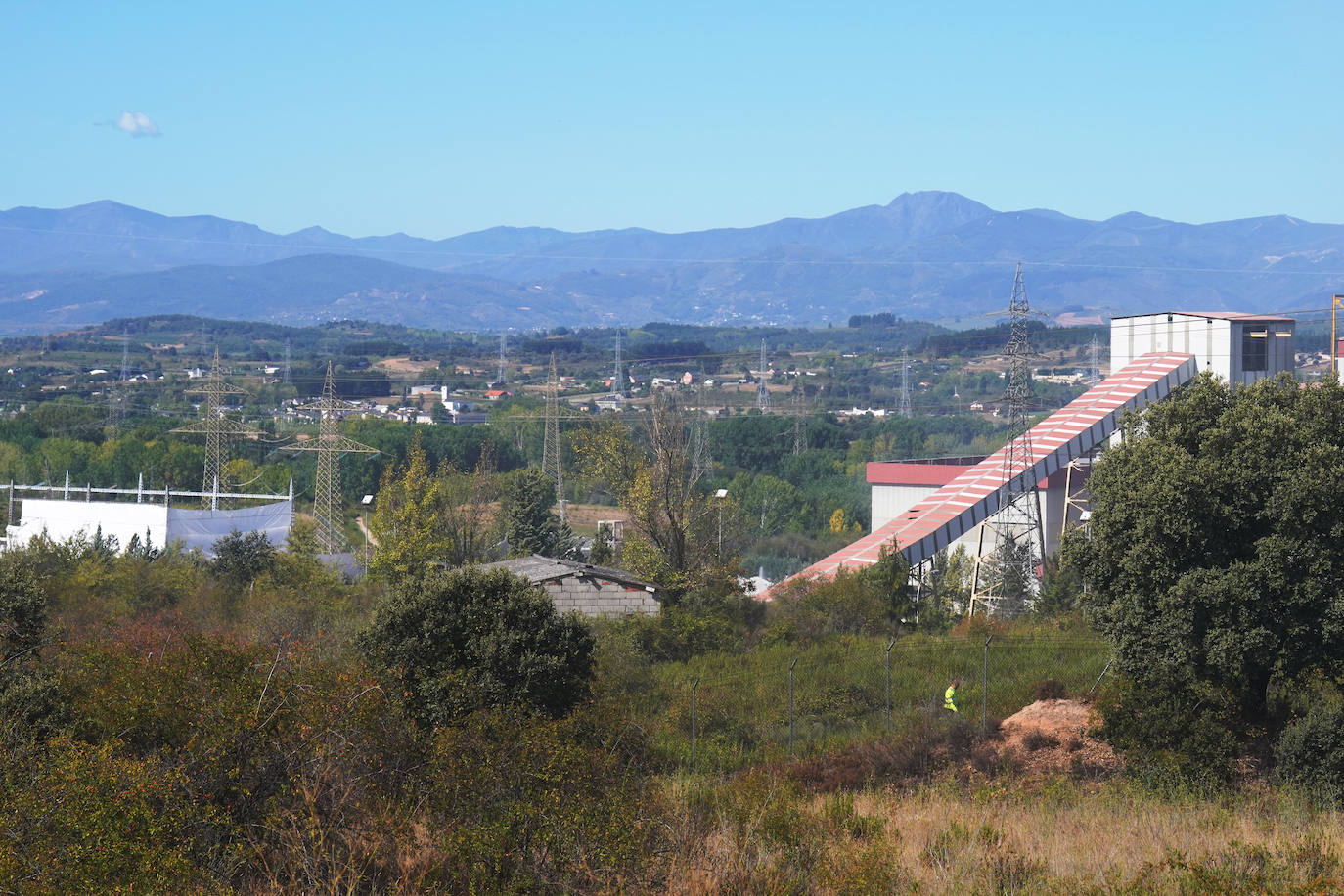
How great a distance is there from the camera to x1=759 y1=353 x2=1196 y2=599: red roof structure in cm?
4456

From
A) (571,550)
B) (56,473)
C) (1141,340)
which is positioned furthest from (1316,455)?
(56,473)

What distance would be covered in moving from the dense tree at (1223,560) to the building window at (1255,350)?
119 feet

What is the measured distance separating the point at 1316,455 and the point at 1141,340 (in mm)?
42815

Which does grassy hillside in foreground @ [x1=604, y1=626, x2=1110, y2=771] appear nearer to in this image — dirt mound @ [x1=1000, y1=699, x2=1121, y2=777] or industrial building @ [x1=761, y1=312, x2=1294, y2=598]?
dirt mound @ [x1=1000, y1=699, x2=1121, y2=777]

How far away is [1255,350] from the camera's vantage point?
2031 inches

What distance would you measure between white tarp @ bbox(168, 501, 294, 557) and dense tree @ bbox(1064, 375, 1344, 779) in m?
36.6

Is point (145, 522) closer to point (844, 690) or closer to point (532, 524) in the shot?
point (532, 524)

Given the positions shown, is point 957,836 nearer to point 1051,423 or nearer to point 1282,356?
point 1051,423

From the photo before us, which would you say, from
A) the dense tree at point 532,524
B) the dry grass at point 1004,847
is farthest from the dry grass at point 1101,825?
the dense tree at point 532,524

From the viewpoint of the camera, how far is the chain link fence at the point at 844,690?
19828 millimetres

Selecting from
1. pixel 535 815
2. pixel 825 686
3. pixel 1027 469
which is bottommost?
pixel 825 686

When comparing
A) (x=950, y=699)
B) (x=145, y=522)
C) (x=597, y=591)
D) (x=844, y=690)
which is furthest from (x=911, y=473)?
(x=950, y=699)

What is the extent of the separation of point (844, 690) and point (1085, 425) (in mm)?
29330

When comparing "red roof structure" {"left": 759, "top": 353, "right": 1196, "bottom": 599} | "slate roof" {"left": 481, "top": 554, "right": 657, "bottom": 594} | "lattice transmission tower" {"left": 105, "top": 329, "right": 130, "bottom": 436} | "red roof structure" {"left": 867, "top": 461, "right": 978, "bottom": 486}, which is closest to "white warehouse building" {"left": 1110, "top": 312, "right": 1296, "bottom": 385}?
"red roof structure" {"left": 759, "top": 353, "right": 1196, "bottom": 599}
